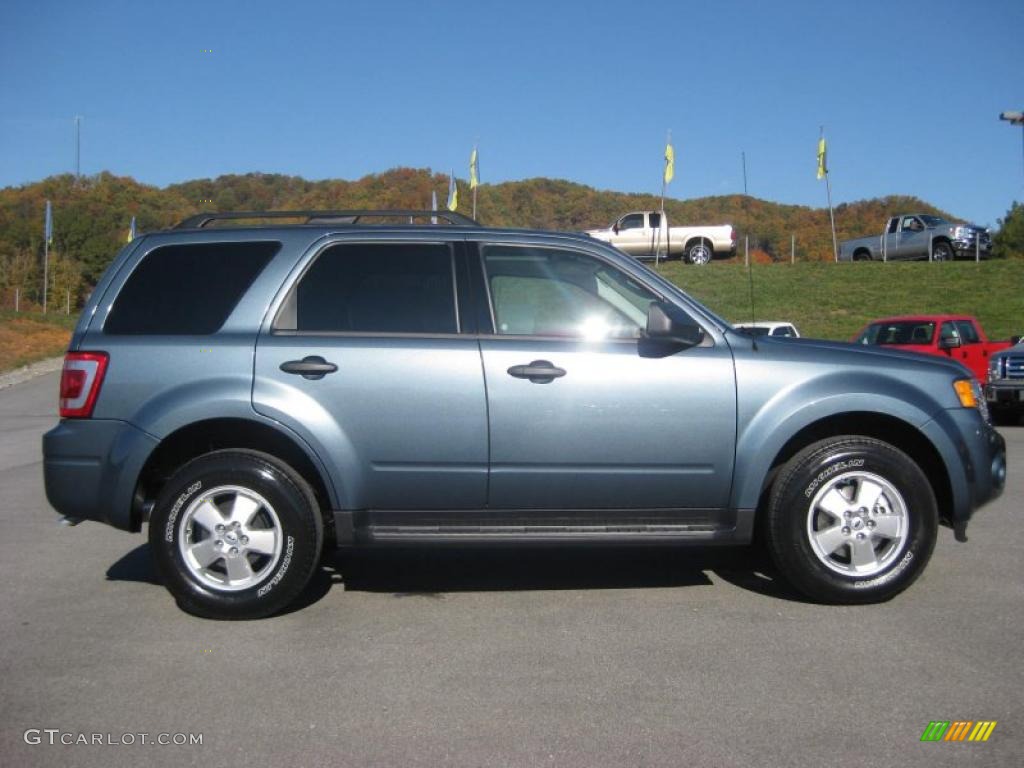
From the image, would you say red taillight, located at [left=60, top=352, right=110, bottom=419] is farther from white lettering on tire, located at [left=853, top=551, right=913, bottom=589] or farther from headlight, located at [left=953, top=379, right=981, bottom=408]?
headlight, located at [left=953, top=379, right=981, bottom=408]

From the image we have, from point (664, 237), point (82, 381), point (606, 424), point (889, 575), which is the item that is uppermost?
point (664, 237)

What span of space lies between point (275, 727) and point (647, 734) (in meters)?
1.37

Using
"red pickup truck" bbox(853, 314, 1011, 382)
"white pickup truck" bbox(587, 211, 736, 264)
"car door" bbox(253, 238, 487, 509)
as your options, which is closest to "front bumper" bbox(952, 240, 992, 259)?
"white pickup truck" bbox(587, 211, 736, 264)

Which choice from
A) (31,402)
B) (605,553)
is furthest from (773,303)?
(605,553)

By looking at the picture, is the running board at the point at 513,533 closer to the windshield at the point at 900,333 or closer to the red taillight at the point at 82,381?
the red taillight at the point at 82,381

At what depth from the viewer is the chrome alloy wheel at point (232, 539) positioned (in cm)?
483

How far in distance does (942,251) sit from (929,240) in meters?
0.70

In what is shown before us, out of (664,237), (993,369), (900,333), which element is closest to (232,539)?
(993,369)

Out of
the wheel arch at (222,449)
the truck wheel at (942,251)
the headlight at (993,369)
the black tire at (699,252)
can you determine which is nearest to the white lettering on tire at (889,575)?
the wheel arch at (222,449)

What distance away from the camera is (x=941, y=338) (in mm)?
16375

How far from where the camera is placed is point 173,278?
16.8 feet

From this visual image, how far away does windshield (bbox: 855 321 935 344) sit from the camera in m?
16.7

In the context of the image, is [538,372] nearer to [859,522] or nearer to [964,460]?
[859,522]

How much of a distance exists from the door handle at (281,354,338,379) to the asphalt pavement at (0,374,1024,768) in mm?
1246
